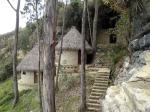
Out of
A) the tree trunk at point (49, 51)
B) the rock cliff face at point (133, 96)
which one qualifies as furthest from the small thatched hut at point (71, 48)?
the rock cliff face at point (133, 96)

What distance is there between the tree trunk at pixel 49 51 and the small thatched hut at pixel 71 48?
1582cm

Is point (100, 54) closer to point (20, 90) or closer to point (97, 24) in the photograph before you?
point (97, 24)

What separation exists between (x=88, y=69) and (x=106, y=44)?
8114mm

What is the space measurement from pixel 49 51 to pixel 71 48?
16.2 m

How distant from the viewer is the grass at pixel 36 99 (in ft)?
67.3

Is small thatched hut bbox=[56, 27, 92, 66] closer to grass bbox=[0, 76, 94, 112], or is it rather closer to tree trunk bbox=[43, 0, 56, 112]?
grass bbox=[0, 76, 94, 112]

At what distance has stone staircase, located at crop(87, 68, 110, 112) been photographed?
62.3 ft

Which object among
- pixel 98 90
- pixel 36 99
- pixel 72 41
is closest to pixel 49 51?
pixel 98 90

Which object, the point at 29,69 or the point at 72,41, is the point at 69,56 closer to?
the point at 72,41

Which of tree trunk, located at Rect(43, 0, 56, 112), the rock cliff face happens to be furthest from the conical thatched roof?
the rock cliff face

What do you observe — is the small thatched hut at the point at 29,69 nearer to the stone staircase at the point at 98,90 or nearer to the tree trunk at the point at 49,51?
the stone staircase at the point at 98,90

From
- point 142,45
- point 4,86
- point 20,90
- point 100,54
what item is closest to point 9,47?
point 4,86

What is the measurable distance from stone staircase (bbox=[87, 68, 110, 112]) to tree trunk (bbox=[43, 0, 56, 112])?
7.48m

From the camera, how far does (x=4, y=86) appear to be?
33812 millimetres
